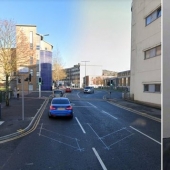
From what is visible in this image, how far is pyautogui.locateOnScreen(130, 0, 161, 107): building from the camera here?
64.0ft

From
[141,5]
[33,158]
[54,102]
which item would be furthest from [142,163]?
[141,5]

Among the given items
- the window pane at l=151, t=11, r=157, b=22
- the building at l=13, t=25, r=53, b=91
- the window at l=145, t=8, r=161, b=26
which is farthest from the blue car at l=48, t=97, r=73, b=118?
the building at l=13, t=25, r=53, b=91

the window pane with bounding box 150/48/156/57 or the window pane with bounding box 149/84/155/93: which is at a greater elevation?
the window pane with bounding box 150/48/156/57

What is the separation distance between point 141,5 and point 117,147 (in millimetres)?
21554

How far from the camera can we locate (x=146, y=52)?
2252 centimetres

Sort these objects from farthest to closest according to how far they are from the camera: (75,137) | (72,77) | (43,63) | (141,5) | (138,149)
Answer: (72,77) → (43,63) → (141,5) → (75,137) → (138,149)

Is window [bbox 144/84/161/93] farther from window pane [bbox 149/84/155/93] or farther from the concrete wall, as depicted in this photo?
the concrete wall

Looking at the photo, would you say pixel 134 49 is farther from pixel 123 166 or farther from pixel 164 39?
pixel 164 39

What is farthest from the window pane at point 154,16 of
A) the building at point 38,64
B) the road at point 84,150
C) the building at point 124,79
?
the building at point 124,79

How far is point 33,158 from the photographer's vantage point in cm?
618

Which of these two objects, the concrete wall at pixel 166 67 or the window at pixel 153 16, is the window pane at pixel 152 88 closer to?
the window at pixel 153 16

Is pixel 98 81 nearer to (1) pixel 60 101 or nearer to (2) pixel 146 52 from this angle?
(2) pixel 146 52

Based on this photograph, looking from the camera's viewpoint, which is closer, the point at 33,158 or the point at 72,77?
the point at 33,158

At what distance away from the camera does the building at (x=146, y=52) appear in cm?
1951
